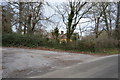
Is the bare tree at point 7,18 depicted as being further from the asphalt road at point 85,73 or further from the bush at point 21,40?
the asphalt road at point 85,73

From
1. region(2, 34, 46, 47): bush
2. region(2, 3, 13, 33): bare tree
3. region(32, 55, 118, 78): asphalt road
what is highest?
region(2, 3, 13, 33): bare tree

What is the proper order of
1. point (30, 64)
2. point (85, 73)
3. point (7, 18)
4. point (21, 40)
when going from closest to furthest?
point (85, 73)
point (30, 64)
point (21, 40)
point (7, 18)

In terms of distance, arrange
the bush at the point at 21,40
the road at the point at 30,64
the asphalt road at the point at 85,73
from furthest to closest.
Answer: the bush at the point at 21,40
the road at the point at 30,64
the asphalt road at the point at 85,73

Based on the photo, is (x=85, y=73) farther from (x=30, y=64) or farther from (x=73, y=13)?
(x=73, y=13)

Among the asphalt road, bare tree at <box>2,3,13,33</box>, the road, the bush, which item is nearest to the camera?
the asphalt road

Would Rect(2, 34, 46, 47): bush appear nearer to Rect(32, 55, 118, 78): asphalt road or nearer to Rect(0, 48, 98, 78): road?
Rect(0, 48, 98, 78): road

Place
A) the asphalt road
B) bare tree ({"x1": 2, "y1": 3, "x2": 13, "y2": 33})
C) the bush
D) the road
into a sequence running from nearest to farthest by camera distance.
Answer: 1. the asphalt road
2. the road
3. the bush
4. bare tree ({"x1": 2, "y1": 3, "x2": 13, "y2": 33})

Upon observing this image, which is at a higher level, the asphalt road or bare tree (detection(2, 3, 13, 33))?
bare tree (detection(2, 3, 13, 33))

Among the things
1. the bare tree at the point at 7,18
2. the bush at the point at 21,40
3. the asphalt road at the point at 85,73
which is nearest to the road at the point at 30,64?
the asphalt road at the point at 85,73

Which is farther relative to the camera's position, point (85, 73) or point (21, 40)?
point (21, 40)

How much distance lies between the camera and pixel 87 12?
18.8m

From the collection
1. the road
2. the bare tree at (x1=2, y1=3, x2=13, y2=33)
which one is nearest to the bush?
the bare tree at (x1=2, y1=3, x2=13, y2=33)

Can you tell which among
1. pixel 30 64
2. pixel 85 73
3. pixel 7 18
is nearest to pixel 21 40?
pixel 7 18

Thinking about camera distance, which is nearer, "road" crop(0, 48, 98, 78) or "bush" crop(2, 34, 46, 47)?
"road" crop(0, 48, 98, 78)
